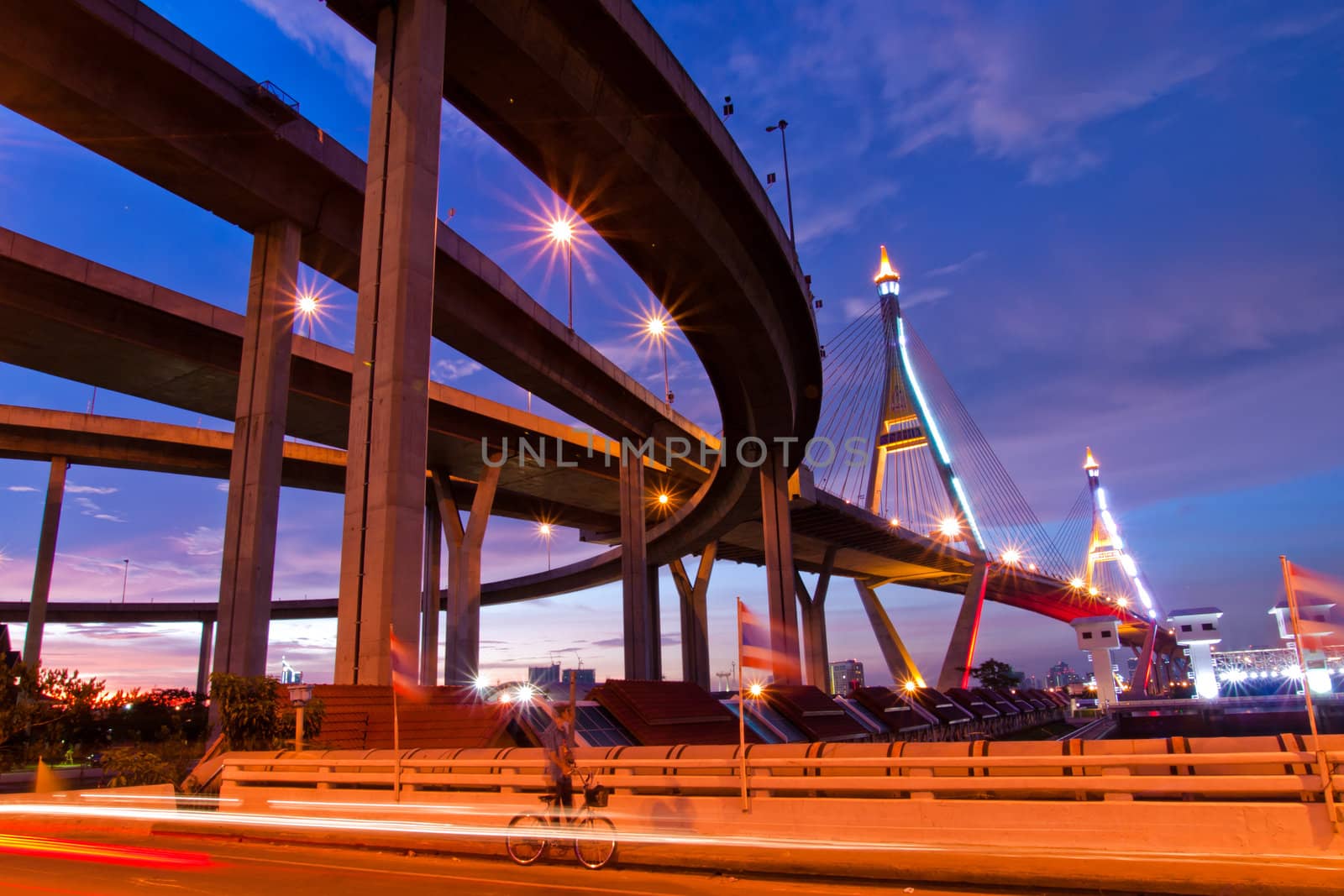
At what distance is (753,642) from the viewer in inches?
449

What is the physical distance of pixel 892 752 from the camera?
965cm

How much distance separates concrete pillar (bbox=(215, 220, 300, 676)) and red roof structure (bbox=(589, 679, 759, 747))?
1100 centimetres

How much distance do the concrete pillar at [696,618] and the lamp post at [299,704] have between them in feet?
235

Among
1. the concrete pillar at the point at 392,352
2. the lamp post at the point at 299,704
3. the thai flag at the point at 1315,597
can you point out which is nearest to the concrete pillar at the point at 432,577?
the concrete pillar at the point at 392,352

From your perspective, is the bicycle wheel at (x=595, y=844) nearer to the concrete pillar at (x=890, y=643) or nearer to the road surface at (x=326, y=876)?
the road surface at (x=326, y=876)

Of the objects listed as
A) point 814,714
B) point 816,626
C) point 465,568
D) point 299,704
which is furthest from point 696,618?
point 299,704

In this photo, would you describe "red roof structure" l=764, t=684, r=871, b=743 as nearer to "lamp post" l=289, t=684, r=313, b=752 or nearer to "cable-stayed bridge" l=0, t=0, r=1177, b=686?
"cable-stayed bridge" l=0, t=0, r=1177, b=686

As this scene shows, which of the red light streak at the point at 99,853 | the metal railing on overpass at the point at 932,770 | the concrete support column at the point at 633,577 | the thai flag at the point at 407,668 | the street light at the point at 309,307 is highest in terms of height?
the street light at the point at 309,307

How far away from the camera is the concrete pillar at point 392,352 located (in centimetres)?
2027

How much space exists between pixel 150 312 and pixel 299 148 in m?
11.1

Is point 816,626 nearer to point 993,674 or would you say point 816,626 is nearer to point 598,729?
point 993,674

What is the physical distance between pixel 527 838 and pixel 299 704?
8.24 metres

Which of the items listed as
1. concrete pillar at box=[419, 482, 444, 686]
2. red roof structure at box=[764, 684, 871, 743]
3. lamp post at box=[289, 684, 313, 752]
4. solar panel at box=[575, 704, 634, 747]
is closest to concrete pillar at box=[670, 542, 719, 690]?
concrete pillar at box=[419, 482, 444, 686]

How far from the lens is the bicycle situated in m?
10.0
